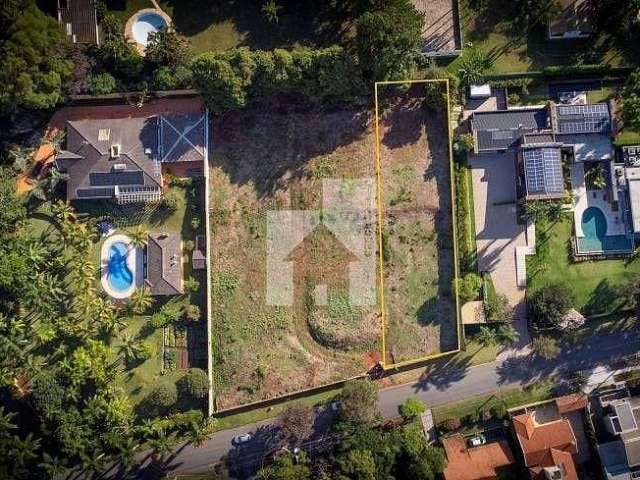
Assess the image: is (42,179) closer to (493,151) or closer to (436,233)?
(436,233)

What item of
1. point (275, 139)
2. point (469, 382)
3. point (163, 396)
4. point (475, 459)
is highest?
point (275, 139)

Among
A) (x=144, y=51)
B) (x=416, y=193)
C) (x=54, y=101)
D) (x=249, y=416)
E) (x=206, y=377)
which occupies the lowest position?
(x=249, y=416)

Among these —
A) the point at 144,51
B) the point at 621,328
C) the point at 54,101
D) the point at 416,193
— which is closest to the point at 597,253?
the point at 621,328

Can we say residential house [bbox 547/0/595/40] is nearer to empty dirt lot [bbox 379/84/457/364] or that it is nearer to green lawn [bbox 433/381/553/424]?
empty dirt lot [bbox 379/84/457/364]

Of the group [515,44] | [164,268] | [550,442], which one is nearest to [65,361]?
[164,268]

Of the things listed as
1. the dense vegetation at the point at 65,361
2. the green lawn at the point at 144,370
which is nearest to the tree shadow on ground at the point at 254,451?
the dense vegetation at the point at 65,361

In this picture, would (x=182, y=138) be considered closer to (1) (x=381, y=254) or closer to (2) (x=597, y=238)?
(1) (x=381, y=254)
